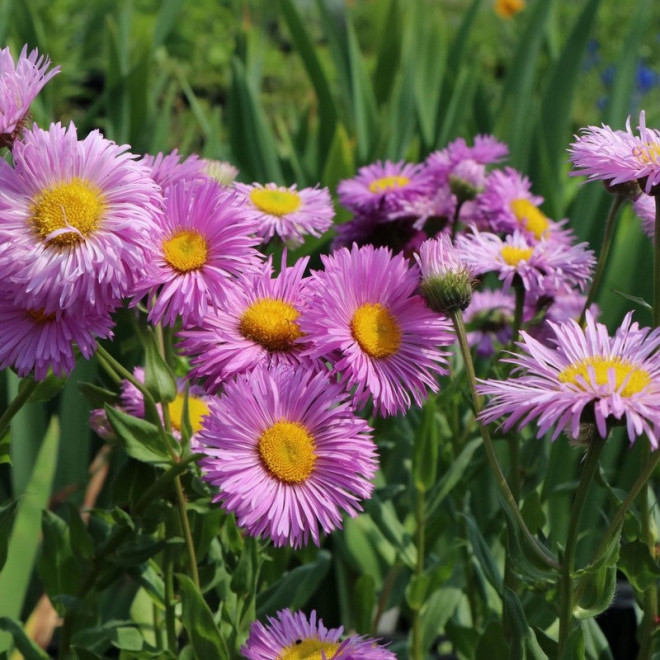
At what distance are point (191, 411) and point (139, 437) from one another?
0.12 m

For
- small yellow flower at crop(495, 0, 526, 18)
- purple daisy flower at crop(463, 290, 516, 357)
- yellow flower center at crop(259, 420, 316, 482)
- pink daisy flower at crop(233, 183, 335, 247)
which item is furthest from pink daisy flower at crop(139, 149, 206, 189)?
small yellow flower at crop(495, 0, 526, 18)

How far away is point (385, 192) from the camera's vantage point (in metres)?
0.84

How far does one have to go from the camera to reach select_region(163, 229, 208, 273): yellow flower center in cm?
53

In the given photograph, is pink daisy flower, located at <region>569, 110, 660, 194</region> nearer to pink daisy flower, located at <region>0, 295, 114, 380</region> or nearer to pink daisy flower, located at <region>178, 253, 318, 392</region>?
Answer: pink daisy flower, located at <region>178, 253, 318, 392</region>

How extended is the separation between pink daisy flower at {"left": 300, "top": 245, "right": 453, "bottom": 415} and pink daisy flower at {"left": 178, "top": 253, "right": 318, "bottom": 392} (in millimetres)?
19

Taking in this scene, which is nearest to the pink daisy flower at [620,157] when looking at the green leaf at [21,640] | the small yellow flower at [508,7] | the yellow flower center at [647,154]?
the yellow flower center at [647,154]

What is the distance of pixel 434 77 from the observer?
1.50 m

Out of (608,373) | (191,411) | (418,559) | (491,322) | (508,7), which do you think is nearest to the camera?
(608,373)

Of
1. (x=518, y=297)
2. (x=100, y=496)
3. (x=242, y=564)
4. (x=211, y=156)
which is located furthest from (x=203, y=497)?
(x=211, y=156)

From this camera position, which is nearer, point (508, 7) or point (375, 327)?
point (375, 327)

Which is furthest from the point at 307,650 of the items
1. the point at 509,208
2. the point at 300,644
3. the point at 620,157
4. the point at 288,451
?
the point at 509,208

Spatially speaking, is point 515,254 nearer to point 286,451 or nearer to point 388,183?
point 388,183

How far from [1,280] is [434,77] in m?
1.12

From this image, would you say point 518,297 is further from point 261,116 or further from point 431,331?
point 261,116
